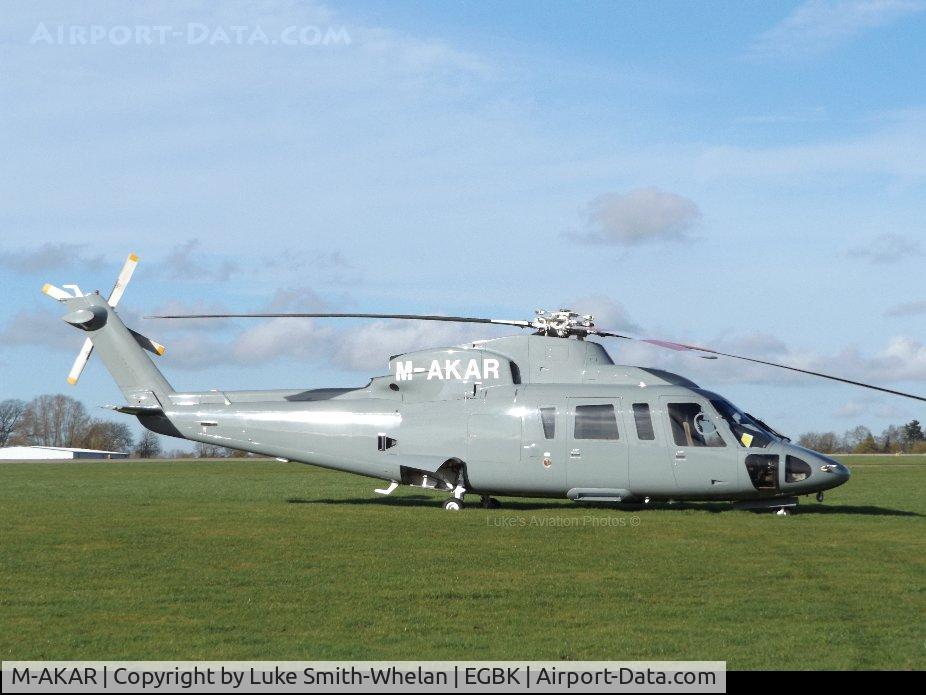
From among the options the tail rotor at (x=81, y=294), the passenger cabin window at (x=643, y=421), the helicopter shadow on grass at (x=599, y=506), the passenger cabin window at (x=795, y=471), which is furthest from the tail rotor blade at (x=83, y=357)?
the passenger cabin window at (x=795, y=471)

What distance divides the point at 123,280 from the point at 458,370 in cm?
1028

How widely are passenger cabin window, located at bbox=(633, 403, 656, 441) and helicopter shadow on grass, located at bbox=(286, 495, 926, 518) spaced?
221cm

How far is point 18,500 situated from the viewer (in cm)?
3069

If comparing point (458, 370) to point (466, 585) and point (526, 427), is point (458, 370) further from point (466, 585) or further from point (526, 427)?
point (466, 585)

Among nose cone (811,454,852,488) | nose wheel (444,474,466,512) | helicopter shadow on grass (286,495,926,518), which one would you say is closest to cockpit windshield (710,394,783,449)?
nose cone (811,454,852,488)

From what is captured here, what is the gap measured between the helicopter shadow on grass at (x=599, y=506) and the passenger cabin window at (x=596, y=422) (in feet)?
7.12

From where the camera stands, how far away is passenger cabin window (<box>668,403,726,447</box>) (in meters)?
25.1

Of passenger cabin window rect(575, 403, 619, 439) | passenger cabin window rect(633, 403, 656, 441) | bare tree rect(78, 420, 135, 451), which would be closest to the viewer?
passenger cabin window rect(633, 403, 656, 441)

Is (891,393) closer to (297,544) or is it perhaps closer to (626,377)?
(626,377)

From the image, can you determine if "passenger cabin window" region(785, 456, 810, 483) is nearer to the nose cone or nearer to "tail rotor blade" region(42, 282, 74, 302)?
the nose cone

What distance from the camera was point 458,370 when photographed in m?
27.0

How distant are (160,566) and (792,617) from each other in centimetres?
919

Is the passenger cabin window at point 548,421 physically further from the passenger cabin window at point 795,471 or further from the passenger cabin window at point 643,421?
the passenger cabin window at point 795,471

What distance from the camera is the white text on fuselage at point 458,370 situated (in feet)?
88.1
